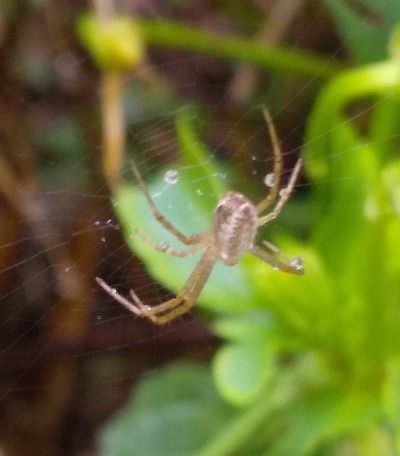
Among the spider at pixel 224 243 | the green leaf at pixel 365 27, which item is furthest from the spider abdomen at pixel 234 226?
the green leaf at pixel 365 27

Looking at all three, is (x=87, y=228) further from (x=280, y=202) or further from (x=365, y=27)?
(x=365, y=27)

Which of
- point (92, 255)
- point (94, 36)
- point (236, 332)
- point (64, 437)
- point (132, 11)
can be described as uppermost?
point (132, 11)

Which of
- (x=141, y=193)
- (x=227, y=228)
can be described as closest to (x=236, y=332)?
(x=227, y=228)

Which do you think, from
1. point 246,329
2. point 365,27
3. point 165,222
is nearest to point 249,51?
point 365,27

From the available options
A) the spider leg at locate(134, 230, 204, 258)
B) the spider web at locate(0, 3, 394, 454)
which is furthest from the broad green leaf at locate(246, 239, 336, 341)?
the spider web at locate(0, 3, 394, 454)

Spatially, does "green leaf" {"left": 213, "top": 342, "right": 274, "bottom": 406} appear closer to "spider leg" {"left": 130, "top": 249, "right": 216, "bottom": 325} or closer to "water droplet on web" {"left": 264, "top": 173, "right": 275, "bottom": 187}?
"spider leg" {"left": 130, "top": 249, "right": 216, "bottom": 325}

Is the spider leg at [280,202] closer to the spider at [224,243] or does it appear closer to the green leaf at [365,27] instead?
the spider at [224,243]

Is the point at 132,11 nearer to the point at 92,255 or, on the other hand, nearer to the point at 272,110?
the point at 272,110

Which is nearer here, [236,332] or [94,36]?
[236,332]

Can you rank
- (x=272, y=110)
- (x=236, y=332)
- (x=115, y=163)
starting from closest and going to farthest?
(x=236, y=332) → (x=115, y=163) → (x=272, y=110)
